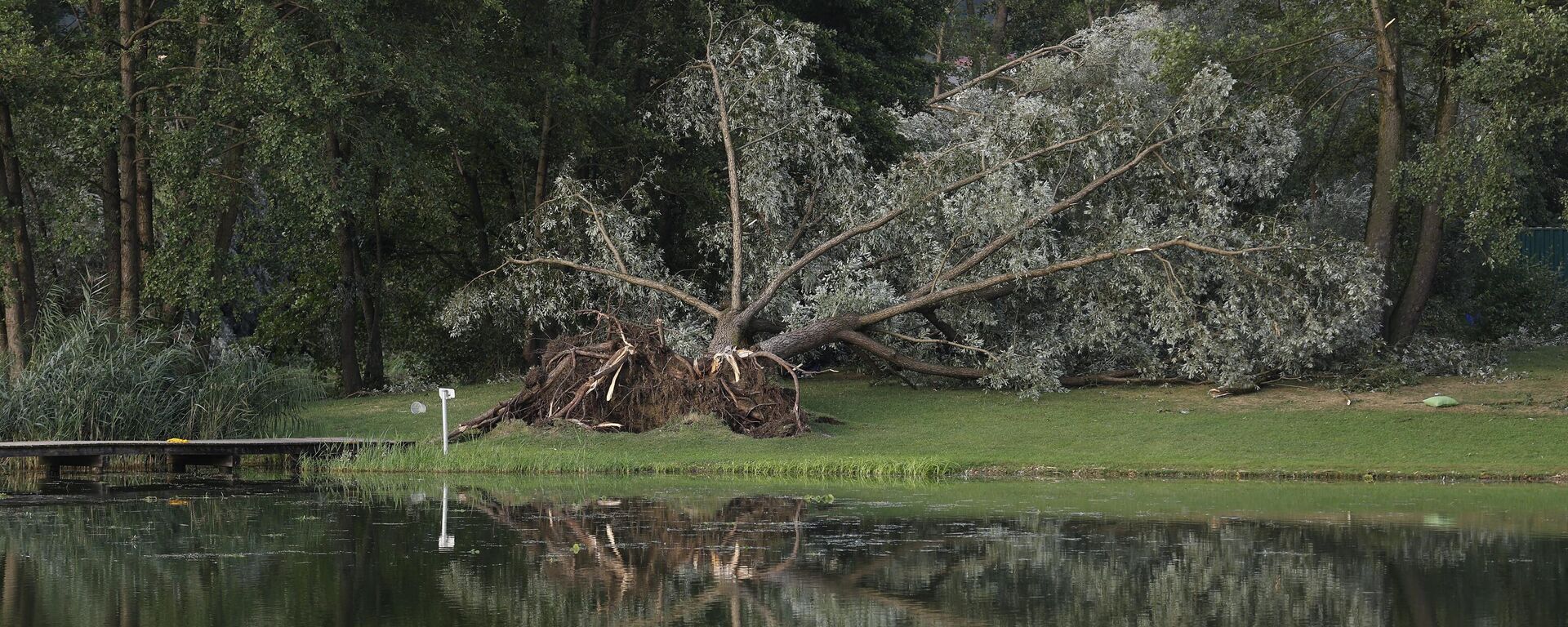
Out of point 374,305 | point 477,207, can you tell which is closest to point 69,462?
point 374,305

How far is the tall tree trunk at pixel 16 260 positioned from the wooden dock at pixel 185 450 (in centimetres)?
376

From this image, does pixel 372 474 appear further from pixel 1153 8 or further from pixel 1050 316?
pixel 1153 8

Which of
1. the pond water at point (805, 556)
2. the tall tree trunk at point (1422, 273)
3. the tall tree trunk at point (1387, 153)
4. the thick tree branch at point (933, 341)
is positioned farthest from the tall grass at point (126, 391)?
the tall tree trunk at point (1422, 273)

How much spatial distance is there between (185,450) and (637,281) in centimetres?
762

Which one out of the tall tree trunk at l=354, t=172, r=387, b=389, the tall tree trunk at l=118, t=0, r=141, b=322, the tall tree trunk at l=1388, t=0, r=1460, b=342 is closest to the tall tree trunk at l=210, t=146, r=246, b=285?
the tall tree trunk at l=118, t=0, r=141, b=322

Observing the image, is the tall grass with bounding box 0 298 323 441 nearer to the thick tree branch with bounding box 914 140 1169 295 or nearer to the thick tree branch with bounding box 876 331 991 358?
the thick tree branch with bounding box 876 331 991 358

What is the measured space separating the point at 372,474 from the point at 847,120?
36.7 feet

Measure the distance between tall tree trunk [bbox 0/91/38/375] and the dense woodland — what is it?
0.18 ft

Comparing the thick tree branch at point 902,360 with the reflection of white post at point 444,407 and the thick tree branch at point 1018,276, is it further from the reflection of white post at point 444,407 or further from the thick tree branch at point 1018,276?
the reflection of white post at point 444,407

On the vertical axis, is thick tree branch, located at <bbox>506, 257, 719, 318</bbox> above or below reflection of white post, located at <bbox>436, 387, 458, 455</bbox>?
above

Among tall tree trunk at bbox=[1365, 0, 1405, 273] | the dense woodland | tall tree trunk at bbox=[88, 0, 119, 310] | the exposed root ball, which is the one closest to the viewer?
the exposed root ball

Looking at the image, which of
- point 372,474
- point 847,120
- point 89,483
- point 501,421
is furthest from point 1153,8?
point 89,483

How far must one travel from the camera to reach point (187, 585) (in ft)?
37.0

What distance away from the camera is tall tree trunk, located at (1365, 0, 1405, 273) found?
84.8ft
